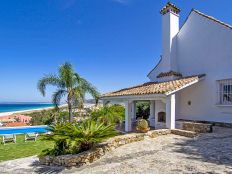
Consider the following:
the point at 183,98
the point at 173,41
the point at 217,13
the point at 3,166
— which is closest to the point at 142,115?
the point at 183,98

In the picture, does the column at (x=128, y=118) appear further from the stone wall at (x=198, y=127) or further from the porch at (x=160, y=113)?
the stone wall at (x=198, y=127)

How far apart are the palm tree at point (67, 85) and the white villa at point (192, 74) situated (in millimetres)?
3285

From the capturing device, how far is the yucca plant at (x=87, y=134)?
30.1ft

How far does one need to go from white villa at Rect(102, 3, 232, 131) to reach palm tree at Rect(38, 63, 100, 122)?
3285 millimetres

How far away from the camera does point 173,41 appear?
1844 cm

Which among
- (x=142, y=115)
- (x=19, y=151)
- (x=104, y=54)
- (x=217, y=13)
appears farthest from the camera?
(x=104, y=54)

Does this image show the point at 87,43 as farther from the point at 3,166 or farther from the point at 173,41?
the point at 3,166

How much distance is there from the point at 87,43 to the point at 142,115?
45.0 feet

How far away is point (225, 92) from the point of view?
47.8 feet

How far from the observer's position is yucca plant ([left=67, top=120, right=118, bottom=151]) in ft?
30.1

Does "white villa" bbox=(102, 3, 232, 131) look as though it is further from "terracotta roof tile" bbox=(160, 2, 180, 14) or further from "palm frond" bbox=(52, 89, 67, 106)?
"palm frond" bbox=(52, 89, 67, 106)

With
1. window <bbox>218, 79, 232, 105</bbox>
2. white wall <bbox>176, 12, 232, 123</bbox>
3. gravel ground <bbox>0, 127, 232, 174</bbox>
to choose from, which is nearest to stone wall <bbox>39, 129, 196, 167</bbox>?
gravel ground <bbox>0, 127, 232, 174</bbox>

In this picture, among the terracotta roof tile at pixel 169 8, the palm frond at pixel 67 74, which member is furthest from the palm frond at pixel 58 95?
the terracotta roof tile at pixel 169 8

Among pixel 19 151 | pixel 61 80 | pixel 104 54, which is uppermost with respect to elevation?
pixel 104 54
